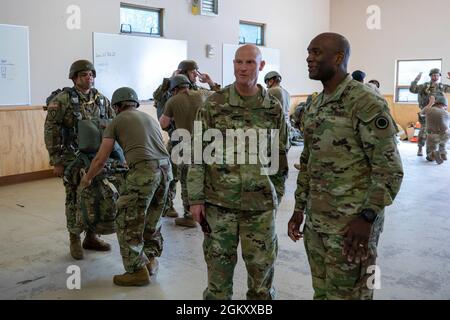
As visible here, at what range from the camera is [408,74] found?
1197cm

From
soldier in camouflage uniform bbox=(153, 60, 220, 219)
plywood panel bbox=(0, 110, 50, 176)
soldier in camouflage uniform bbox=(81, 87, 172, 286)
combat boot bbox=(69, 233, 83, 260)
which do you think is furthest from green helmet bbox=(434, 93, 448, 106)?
combat boot bbox=(69, 233, 83, 260)

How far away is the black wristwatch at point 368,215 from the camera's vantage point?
1.82 meters

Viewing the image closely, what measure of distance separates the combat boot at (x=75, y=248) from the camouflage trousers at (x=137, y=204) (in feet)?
2.40

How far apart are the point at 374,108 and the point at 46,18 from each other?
6.10m

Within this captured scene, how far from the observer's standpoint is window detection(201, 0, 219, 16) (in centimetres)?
912

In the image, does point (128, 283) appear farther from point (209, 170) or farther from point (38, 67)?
point (38, 67)

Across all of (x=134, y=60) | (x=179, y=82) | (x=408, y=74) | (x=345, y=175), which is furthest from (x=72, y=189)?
(x=408, y=74)

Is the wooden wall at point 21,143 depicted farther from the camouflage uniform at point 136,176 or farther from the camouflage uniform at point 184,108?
the camouflage uniform at point 136,176

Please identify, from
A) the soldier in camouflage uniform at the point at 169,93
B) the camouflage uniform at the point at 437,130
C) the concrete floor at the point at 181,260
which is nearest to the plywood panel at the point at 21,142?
the concrete floor at the point at 181,260

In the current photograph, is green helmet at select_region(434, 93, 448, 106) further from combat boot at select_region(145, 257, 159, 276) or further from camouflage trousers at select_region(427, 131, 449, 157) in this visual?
combat boot at select_region(145, 257, 159, 276)

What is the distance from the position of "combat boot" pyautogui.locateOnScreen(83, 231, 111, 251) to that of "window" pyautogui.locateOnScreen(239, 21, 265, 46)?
725 centimetres

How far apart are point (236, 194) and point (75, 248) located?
1.94m

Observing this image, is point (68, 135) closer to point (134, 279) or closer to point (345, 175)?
point (134, 279)

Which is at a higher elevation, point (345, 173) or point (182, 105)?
point (182, 105)
